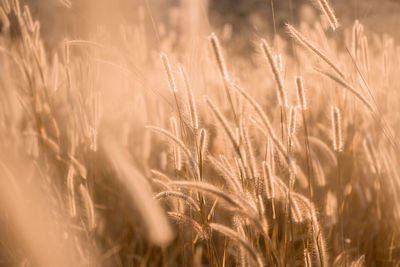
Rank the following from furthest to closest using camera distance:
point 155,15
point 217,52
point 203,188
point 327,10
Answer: point 155,15 → point 327,10 → point 217,52 → point 203,188

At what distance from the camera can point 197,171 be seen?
0.92 meters

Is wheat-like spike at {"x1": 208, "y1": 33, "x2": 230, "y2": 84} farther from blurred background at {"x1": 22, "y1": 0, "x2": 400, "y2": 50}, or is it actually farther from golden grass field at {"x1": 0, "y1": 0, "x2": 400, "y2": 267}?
blurred background at {"x1": 22, "y1": 0, "x2": 400, "y2": 50}

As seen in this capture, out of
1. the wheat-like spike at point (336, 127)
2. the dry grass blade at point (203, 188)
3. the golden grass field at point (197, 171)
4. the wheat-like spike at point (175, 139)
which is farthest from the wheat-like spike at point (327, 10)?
the dry grass blade at point (203, 188)

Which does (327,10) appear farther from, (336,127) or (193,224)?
(193,224)

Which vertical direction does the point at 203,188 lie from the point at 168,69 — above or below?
below

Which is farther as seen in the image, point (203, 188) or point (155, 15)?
point (155, 15)

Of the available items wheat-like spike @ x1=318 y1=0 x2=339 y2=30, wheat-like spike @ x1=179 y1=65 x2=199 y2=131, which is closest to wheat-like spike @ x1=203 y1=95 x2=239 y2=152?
wheat-like spike @ x1=179 y1=65 x2=199 y2=131

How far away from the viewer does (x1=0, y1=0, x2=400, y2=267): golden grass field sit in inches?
36.3

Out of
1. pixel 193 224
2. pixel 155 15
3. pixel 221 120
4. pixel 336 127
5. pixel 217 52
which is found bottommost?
pixel 193 224

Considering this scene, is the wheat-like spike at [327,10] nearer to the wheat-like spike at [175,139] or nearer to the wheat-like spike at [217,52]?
the wheat-like spike at [217,52]

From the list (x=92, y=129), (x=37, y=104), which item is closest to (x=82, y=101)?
(x=92, y=129)

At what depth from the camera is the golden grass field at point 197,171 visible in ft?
3.02

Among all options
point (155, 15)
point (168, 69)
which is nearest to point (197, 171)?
point (168, 69)

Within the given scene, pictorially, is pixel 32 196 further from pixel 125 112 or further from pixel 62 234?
pixel 125 112
